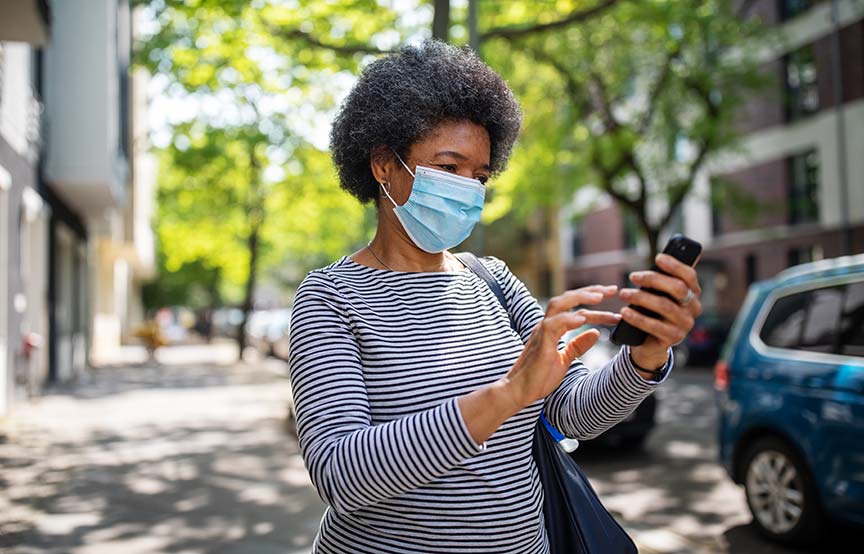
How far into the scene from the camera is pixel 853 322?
5312 millimetres

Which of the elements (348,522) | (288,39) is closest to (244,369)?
(288,39)

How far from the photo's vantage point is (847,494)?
486cm

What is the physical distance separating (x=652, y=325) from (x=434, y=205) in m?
0.66

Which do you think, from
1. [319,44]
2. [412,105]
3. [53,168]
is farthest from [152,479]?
[53,168]

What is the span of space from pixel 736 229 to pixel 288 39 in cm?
2404

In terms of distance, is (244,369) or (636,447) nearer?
(636,447)

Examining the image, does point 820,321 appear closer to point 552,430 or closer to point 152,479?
point 552,430

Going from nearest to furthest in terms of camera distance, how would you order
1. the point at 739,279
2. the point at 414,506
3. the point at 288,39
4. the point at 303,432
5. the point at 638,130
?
the point at 303,432 < the point at 414,506 < the point at 288,39 < the point at 638,130 < the point at 739,279

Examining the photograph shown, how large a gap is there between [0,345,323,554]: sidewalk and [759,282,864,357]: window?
12.0 feet

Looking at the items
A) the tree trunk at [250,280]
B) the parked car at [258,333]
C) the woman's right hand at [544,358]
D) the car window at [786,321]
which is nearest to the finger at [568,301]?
the woman's right hand at [544,358]

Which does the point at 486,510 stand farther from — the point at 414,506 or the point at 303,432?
the point at 303,432

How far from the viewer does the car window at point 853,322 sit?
5.21 meters

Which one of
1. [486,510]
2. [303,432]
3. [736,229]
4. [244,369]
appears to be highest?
[736,229]

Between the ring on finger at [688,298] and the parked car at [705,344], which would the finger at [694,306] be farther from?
the parked car at [705,344]
